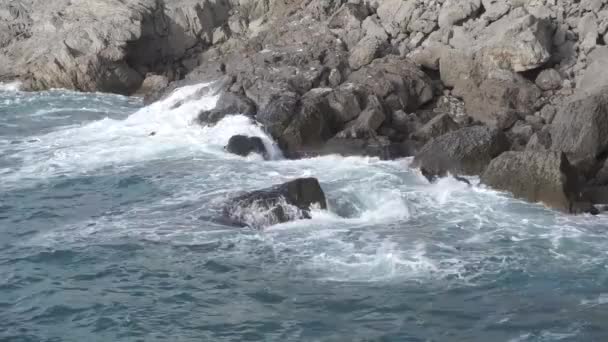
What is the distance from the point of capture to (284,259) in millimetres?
12977

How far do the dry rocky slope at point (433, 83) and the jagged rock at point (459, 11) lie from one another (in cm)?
4

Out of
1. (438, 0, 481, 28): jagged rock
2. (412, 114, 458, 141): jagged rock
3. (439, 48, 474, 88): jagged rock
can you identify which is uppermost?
(438, 0, 481, 28): jagged rock

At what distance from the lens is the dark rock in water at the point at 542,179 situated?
51.3 feet

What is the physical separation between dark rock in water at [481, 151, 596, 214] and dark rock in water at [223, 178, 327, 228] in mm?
4089

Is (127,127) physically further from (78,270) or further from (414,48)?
(78,270)

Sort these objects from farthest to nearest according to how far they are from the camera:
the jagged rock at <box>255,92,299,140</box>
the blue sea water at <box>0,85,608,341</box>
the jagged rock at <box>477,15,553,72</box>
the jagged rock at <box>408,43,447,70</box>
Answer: the jagged rock at <box>408,43,447,70</box>
the jagged rock at <box>477,15,553,72</box>
the jagged rock at <box>255,92,299,140</box>
the blue sea water at <box>0,85,608,341</box>

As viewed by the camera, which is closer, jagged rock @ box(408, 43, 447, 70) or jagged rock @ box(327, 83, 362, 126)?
jagged rock @ box(327, 83, 362, 126)

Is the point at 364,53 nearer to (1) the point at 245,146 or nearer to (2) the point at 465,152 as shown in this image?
(1) the point at 245,146

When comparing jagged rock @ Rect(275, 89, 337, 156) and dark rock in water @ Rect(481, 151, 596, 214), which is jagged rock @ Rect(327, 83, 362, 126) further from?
dark rock in water @ Rect(481, 151, 596, 214)

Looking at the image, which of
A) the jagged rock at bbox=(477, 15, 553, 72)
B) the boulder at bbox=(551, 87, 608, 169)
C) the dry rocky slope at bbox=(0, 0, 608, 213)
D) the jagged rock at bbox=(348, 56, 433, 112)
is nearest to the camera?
the boulder at bbox=(551, 87, 608, 169)

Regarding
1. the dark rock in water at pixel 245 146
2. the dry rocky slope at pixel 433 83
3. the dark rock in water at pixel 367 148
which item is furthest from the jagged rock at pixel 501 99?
the dark rock in water at pixel 245 146

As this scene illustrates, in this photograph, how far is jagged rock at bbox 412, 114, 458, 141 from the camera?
20266mm

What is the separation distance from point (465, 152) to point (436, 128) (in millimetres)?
2455

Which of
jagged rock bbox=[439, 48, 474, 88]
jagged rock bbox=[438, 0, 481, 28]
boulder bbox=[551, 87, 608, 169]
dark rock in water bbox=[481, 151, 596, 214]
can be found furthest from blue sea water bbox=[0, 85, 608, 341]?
jagged rock bbox=[438, 0, 481, 28]
